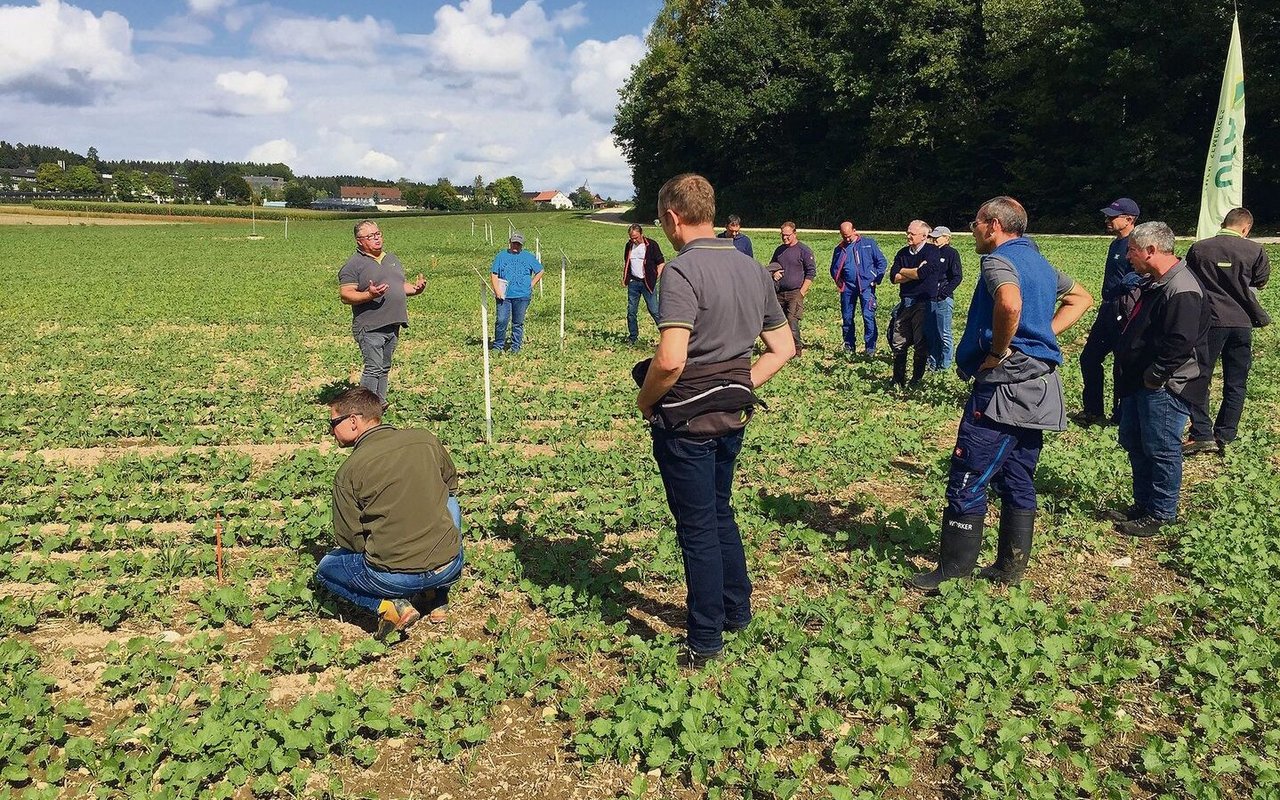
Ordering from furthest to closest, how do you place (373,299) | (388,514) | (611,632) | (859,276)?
(859,276) → (373,299) → (611,632) → (388,514)

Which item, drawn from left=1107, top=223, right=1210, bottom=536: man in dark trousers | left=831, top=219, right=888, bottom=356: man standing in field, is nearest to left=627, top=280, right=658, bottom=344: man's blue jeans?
left=831, top=219, right=888, bottom=356: man standing in field

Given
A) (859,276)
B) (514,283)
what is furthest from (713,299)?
(514,283)

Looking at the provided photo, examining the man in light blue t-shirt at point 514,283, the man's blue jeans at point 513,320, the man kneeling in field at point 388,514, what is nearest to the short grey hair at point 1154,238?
the man kneeling in field at point 388,514

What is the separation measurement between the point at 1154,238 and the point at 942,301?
4513 millimetres

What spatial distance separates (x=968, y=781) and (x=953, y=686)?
2.23ft

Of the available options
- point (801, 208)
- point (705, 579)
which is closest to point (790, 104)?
point (801, 208)

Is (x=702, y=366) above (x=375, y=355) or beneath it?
above

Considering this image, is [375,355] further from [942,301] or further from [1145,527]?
[1145,527]

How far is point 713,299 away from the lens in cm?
384

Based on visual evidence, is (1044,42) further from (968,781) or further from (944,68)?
(968,781)

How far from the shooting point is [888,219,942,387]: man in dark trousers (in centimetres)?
1009

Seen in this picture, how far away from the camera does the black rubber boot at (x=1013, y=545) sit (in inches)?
202

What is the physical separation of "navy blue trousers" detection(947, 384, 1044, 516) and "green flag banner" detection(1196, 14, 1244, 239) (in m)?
6.16

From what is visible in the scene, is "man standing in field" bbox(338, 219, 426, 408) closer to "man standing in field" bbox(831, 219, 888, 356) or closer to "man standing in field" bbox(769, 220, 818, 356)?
"man standing in field" bbox(769, 220, 818, 356)
